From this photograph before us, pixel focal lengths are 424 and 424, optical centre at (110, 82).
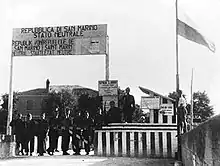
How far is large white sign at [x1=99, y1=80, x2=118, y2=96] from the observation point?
16.6m

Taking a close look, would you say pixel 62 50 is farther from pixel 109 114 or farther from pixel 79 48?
pixel 109 114

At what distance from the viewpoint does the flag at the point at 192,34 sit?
13750mm

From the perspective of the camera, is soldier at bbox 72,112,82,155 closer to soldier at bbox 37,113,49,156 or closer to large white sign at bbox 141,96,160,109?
soldier at bbox 37,113,49,156

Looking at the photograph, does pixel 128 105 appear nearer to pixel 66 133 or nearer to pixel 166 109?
pixel 166 109

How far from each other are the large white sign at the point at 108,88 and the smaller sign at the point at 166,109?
239 centimetres

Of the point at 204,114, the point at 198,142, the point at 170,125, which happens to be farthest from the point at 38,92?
the point at 198,142

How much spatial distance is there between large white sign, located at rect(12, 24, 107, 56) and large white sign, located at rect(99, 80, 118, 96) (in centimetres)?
163

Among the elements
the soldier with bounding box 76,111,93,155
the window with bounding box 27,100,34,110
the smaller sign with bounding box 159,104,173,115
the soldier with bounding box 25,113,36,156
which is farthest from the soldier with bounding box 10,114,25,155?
the window with bounding box 27,100,34,110

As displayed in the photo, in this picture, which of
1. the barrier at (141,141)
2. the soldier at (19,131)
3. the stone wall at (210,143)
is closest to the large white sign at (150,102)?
the barrier at (141,141)

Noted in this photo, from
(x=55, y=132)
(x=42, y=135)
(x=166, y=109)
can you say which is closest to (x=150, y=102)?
(x=166, y=109)

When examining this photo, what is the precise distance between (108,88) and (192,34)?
13.9ft

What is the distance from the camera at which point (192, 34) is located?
14.1 metres

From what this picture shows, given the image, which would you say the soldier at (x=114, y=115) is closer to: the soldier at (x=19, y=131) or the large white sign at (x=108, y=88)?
the large white sign at (x=108, y=88)

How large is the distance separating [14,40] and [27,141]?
501 cm
